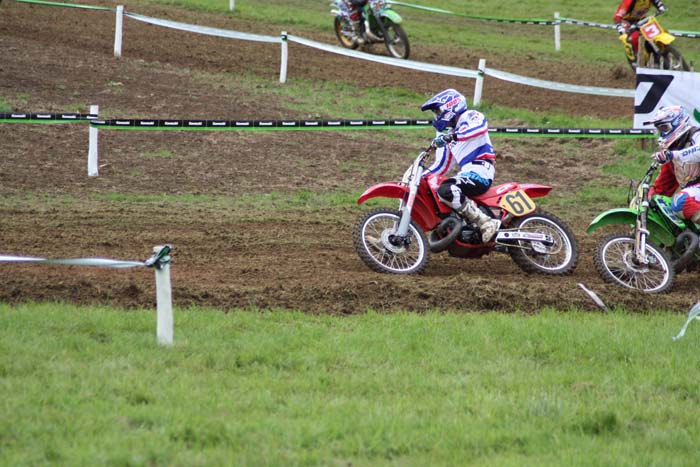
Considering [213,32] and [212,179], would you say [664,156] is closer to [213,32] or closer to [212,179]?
[212,179]

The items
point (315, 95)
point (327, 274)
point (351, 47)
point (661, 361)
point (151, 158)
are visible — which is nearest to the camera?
point (661, 361)

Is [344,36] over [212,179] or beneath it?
over

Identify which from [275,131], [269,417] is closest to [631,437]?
[269,417]

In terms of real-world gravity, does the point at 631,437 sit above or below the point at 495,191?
below

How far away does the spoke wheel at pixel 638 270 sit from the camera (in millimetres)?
10375

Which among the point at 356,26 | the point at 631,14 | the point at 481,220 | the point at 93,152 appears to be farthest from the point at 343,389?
the point at 356,26

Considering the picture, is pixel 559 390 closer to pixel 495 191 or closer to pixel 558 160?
pixel 495 191

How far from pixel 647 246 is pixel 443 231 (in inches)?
81.3

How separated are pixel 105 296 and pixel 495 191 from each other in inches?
167

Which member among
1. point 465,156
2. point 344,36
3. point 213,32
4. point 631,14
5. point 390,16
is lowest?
point 465,156

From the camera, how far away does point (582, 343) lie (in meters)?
8.09

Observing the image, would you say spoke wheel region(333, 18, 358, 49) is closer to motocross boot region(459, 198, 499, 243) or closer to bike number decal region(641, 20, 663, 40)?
bike number decal region(641, 20, 663, 40)

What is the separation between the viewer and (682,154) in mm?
10484

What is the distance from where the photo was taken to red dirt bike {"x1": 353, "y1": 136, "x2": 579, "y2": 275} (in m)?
10.4
